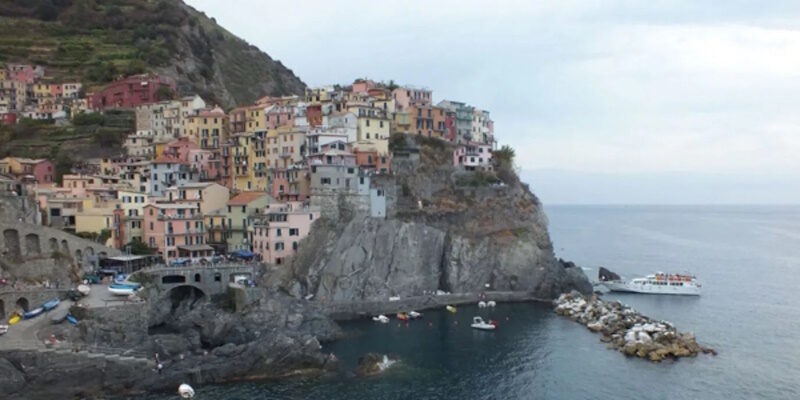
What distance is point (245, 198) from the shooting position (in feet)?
242

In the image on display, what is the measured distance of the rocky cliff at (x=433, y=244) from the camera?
225 feet

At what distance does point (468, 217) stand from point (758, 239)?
119236 millimetres

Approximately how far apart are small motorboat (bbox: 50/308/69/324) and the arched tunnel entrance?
11.8 metres

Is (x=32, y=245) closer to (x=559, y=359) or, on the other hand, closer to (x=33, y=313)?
(x=33, y=313)

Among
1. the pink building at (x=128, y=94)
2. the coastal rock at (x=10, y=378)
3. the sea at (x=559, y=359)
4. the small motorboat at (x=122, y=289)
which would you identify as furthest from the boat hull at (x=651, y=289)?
the pink building at (x=128, y=94)

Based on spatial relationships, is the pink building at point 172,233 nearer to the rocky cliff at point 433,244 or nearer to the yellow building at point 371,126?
the rocky cliff at point 433,244

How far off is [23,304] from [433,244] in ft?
132

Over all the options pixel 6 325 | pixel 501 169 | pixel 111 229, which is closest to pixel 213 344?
pixel 6 325

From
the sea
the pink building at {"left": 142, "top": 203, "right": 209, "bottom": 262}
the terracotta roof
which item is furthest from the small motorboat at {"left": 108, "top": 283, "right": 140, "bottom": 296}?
the terracotta roof

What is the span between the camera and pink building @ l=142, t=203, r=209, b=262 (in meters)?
68.5

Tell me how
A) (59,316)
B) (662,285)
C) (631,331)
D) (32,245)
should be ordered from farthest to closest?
1. (662,285)
2. (32,245)
3. (631,331)
4. (59,316)

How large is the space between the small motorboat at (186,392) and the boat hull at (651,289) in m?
58.9

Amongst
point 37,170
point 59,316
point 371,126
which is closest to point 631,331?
point 371,126

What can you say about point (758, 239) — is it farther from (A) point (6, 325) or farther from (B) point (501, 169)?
(A) point (6, 325)
